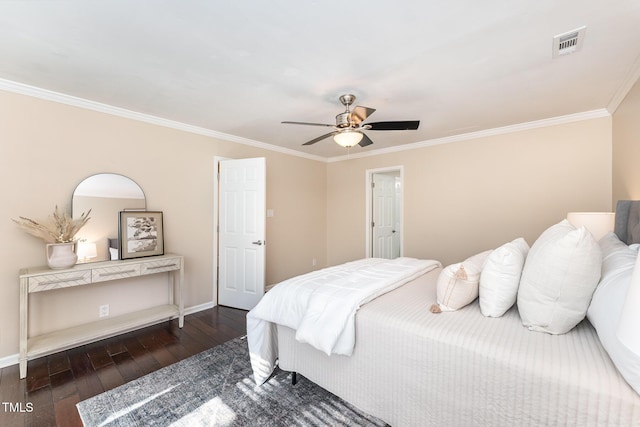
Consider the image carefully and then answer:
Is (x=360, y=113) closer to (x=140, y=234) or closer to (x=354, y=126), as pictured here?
(x=354, y=126)

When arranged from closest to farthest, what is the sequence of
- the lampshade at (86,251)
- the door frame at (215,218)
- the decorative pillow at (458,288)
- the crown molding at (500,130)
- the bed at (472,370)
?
1. the bed at (472,370)
2. the decorative pillow at (458,288)
3. the lampshade at (86,251)
4. the crown molding at (500,130)
5. the door frame at (215,218)

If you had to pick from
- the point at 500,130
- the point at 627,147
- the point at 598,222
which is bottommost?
the point at 598,222

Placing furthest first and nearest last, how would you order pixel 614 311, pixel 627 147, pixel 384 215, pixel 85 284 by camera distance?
pixel 384 215 → pixel 85 284 → pixel 627 147 → pixel 614 311

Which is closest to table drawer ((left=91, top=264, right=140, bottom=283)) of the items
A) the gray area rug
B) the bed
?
the gray area rug

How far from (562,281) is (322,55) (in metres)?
1.94

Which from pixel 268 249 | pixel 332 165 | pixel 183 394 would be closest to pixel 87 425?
pixel 183 394

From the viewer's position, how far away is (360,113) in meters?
2.35

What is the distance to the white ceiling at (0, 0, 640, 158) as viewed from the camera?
1.56 metres

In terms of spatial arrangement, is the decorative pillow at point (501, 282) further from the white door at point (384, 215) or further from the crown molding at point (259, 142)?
the white door at point (384, 215)

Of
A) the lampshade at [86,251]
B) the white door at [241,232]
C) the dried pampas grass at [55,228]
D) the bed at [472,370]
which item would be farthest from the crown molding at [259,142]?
the bed at [472,370]

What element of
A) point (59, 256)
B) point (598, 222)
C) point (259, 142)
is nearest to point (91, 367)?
point (59, 256)

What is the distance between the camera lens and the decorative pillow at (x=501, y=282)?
1447 millimetres

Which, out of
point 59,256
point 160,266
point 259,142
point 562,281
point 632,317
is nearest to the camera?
point 632,317

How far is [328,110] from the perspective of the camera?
2.99m
